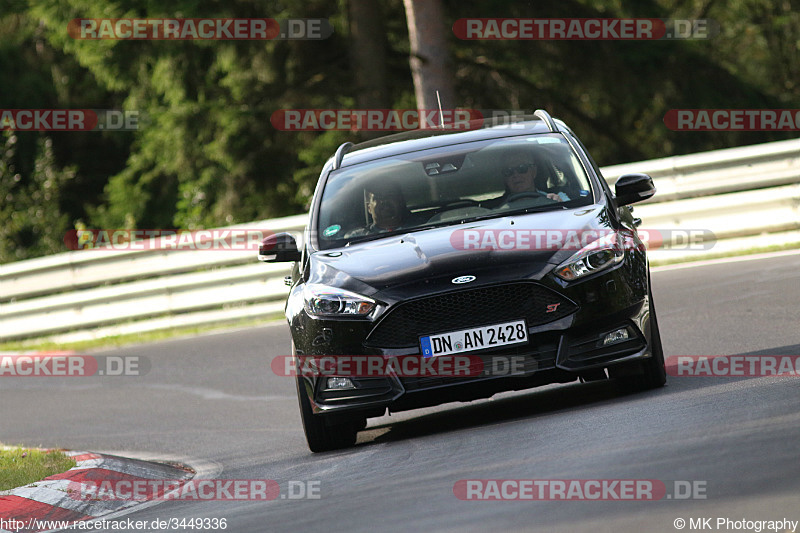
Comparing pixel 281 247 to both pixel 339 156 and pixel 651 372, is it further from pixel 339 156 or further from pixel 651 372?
pixel 651 372

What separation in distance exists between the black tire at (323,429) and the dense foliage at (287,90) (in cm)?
1389

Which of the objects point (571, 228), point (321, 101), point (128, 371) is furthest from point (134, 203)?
point (571, 228)

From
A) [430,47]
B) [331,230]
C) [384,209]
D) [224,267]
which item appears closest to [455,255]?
[384,209]

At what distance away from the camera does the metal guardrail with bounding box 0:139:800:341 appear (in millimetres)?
15375

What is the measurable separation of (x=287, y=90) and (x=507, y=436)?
16983mm

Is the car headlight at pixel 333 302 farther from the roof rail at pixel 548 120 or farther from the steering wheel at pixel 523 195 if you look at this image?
the roof rail at pixel 548 120

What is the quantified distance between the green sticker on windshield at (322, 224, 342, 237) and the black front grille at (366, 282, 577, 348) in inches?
51.7

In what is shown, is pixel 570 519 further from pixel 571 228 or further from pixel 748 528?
pixel 571 228

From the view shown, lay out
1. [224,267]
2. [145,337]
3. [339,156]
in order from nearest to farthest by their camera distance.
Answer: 1. [339,156]
2. [145,337]
3. [224,267]

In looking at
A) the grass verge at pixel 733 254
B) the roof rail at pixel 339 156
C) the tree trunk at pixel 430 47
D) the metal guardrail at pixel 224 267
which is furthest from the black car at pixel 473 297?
the tree trunk at pixel 430 47

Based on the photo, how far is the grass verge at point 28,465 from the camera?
807 centimetres

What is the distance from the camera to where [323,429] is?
8.12 metres

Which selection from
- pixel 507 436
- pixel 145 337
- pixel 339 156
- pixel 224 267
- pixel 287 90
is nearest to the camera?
pixel 507 436

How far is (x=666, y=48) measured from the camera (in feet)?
77.8
